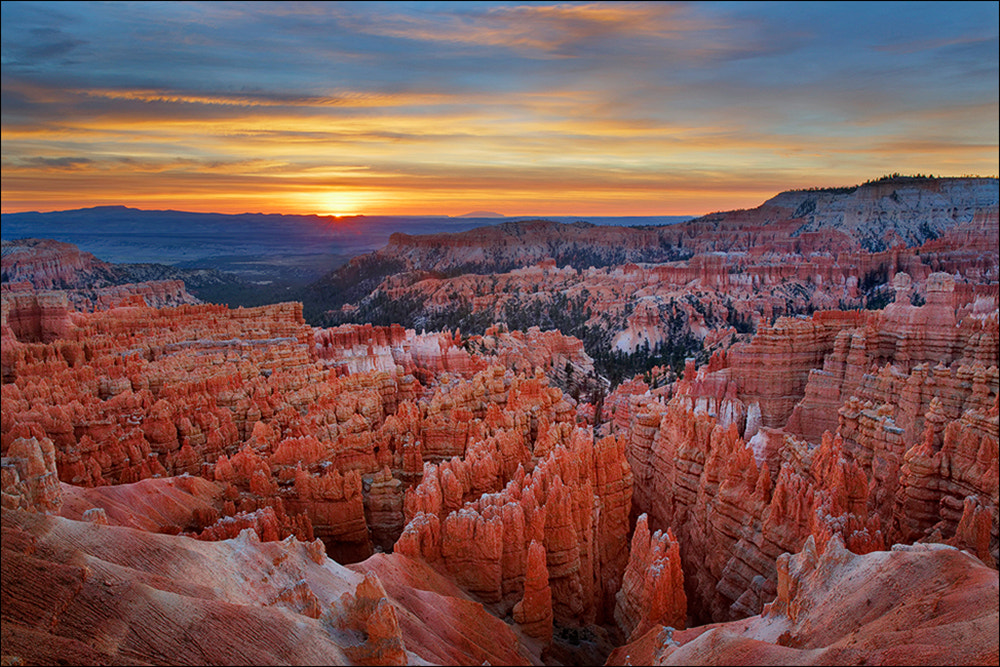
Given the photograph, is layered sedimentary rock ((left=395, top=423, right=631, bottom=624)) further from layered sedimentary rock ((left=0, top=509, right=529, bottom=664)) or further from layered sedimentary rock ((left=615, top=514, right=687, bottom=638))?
layered sedimentary rock ((left=0, top=509, right=529, bottom=664))

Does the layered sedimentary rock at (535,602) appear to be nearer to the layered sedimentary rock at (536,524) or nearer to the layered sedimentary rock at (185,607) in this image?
the layered sedimentary rock at (536,524)

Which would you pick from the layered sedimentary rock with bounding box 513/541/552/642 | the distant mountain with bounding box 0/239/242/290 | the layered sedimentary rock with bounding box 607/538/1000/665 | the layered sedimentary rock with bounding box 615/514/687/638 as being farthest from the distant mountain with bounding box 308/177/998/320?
the layered sedimentary rock with bounding box 607/538/1000/665

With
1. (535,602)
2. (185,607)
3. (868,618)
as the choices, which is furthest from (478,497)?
(868,618)

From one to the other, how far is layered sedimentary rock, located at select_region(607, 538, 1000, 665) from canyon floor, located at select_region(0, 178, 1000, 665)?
44 millimetres

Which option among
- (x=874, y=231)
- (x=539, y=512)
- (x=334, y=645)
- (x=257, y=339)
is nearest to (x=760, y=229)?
(x=874, y=231)

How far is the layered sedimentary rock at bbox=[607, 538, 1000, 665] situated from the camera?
7.36 metres

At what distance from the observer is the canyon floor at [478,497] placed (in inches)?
335

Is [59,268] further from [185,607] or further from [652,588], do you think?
[185,607]

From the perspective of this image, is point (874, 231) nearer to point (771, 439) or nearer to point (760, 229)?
point (760, 229)

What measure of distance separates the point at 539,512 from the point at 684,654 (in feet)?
26.1

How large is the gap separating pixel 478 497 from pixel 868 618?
13.1 meters

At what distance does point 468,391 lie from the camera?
94.3 feet

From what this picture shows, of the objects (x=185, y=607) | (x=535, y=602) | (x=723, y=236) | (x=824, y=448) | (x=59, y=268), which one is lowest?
(x=535, y=602)

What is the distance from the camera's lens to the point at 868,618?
8.73 m
